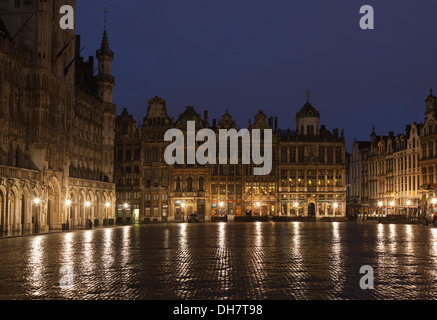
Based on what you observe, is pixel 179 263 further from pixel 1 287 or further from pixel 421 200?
pixel 421 200

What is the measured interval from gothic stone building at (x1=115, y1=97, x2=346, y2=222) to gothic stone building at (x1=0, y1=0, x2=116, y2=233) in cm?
2808

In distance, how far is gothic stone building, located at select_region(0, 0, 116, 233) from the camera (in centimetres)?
5106

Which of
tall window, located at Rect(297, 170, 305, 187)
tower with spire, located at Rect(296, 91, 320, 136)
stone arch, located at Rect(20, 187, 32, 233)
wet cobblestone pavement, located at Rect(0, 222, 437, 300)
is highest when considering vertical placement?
tower with spire, located at Rect(296, 91, 320, 136)

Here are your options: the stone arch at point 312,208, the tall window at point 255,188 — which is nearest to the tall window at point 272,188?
the tall window at point 255,188

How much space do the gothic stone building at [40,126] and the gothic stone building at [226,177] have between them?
2808 cm

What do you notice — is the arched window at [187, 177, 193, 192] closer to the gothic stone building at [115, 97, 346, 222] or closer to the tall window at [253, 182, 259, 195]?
the gothic stone building at [115, 97, 346, 222]

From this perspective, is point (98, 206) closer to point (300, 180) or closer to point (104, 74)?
point (104, 74)

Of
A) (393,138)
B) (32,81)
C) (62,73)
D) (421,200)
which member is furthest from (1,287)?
(393,138)

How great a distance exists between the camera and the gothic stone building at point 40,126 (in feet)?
168

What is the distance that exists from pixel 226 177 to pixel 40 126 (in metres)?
54.4

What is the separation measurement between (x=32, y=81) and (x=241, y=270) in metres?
42.6

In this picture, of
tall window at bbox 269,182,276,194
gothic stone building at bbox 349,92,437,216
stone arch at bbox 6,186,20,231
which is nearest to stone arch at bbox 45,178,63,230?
stone arch at bbox 6,186,20,231

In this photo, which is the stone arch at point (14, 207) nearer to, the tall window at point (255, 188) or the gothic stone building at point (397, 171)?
the gothic stone building at point (397, 171)

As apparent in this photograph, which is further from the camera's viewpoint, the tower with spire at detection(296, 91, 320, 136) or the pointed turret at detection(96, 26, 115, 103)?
the tower with spire at detection(296, 91, 320, 136)
